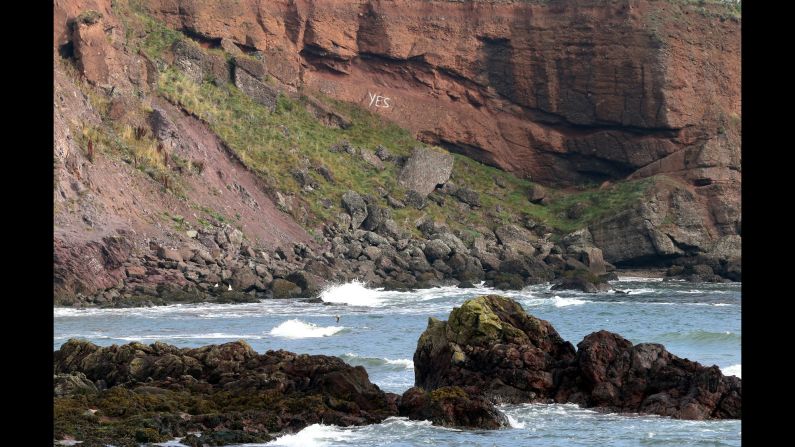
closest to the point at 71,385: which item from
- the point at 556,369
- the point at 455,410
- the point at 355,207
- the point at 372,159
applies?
the point at 455,410

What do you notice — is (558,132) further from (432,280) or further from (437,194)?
(432,280)

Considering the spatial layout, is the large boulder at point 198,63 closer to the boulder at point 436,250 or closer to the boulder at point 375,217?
the boulder at point 375,217

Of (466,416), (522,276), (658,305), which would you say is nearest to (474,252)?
(522,276)

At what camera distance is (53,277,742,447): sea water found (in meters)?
14.1

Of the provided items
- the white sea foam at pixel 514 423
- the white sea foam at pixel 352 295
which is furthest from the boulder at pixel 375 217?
the white sea foam at pixel 514 423

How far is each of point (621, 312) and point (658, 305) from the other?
11.9ft

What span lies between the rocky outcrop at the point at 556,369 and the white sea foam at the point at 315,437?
3033 mm

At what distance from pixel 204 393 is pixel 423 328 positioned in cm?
1562

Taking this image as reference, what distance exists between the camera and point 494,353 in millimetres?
17422

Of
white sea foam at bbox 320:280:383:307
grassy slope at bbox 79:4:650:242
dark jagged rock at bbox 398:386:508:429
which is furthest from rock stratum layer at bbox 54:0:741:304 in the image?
dark jagged rock at bbox 398:386:508:429
